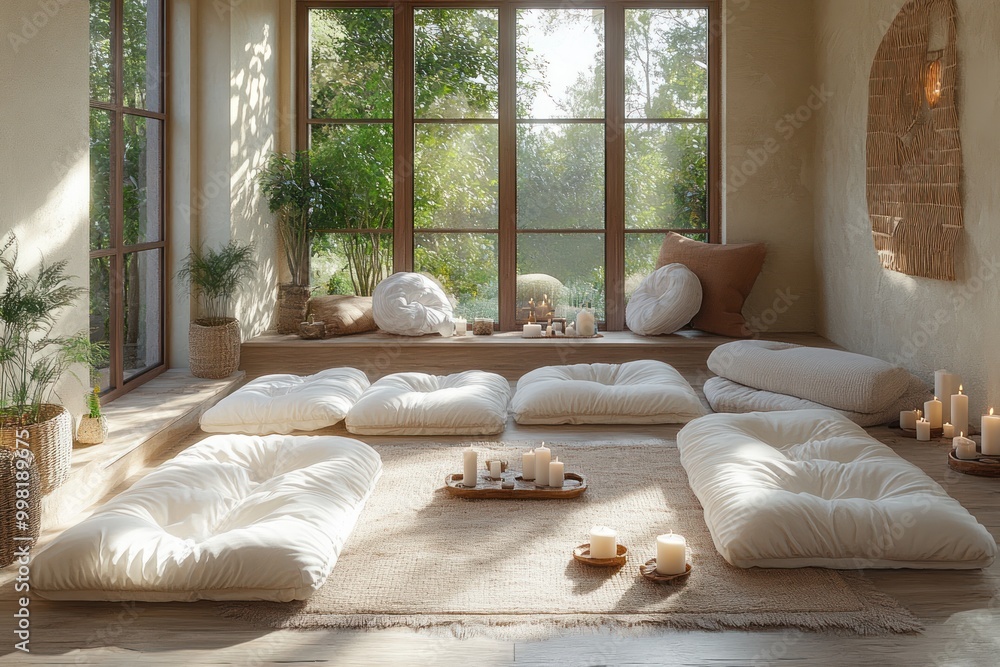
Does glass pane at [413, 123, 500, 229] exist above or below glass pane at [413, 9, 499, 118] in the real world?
below

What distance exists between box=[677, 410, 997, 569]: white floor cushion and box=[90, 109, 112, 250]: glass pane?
3102 mm

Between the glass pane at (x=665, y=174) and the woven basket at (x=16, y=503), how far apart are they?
4.78 metres

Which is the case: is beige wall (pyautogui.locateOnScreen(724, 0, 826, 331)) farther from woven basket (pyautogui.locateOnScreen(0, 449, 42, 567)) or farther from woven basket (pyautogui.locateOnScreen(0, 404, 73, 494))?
woven basket (pyautogui.locateOnScreen(0, 449, 42, 567))

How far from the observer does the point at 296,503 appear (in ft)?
10.6

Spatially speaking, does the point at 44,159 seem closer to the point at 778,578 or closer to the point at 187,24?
the point at 187,24

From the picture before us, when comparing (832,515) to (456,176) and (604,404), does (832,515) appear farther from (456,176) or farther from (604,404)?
(456,176)

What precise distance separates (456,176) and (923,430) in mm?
3690

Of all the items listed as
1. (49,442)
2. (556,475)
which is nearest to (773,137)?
(556,475)

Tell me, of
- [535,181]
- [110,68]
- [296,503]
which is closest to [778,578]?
[296,503]

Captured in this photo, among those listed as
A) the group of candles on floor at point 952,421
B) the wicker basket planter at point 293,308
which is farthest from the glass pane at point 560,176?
the group of candles on floor at point 952,421

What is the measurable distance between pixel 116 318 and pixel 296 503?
2.42m

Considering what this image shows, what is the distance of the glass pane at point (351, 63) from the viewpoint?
705cm

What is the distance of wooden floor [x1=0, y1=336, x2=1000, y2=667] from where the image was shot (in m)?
2.50

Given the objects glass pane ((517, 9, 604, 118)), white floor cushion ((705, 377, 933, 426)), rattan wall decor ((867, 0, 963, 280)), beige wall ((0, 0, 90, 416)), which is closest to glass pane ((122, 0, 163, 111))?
beige wall ((0, 0, 90, 416))
